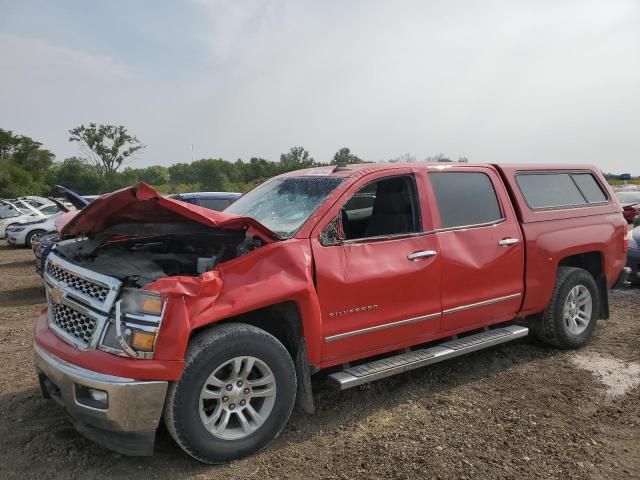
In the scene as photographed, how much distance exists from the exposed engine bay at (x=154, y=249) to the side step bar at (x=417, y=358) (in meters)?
1.14

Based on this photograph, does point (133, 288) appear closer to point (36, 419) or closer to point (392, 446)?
point (36, 419)

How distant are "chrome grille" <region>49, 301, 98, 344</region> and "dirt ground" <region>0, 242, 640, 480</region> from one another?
77 cm

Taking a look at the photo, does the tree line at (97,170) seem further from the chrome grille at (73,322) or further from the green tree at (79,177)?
the chrome grille at (73,322)

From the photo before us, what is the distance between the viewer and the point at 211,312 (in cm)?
313

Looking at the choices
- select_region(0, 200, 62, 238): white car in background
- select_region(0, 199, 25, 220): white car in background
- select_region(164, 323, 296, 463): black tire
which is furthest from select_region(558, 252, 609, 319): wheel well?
select_region(0, 199, 25, 220): white car in background

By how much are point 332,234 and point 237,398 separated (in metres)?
1.27

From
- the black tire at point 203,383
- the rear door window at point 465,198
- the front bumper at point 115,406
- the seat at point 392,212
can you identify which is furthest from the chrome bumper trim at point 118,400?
the rear door window at point 465,198

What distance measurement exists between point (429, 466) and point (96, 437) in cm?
198

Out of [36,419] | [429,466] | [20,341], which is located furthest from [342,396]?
[20,341]

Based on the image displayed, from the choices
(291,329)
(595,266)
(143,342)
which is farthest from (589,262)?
(143,342)

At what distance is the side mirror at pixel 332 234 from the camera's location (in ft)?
12.2

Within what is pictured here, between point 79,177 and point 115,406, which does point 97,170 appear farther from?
point 115,406

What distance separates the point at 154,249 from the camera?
4254mm

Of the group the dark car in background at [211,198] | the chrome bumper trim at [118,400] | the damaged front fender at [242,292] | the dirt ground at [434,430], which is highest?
the dark car in background at [211,198]
